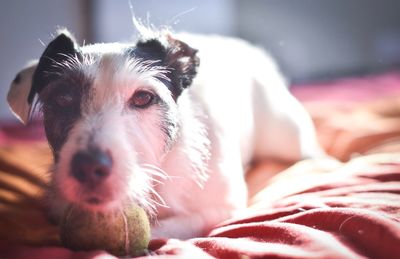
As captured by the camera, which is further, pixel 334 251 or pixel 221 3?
pixel 221 3

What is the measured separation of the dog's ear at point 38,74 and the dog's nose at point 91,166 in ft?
0.67

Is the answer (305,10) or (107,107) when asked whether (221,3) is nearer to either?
(305,10)

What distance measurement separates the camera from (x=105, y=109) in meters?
0.85

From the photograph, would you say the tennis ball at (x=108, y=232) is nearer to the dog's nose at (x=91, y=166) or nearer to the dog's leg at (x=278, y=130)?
the dog's nose at (x=91, y=166)

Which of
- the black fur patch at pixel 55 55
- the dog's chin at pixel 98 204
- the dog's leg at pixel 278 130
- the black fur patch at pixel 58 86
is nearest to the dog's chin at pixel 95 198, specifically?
the dog's chin at pixel 98 204

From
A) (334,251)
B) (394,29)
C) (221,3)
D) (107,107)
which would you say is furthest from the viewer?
(394,29)

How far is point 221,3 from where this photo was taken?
9.77 feet

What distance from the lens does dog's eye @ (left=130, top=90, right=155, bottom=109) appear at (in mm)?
899

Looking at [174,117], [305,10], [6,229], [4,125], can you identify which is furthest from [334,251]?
[305,10]

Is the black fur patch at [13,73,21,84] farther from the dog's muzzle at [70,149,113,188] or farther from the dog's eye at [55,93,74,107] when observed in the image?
the dog's muzzle at [70,149,113,188]

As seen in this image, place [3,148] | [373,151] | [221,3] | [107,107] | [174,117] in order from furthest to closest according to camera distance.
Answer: [221,3] → [3,148] → [373,151] → [174,117] → [107,107]

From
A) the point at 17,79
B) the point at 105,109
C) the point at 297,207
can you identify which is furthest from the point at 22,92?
the point at 297,207

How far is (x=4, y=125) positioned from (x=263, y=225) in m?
1.53

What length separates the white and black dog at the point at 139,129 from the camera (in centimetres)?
79
